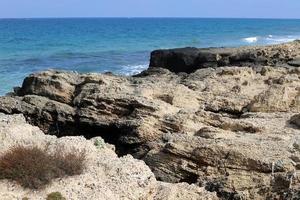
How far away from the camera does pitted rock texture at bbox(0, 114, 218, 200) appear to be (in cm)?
1030

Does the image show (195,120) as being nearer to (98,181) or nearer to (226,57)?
(98,181)

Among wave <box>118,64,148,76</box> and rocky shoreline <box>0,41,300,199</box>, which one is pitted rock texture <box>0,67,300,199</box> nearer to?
rocky shoreline <box>0,41,300,199</box>

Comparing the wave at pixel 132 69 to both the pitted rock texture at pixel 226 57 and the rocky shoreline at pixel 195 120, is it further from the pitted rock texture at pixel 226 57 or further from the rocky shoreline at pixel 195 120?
the rocky shoreline at pixel 195 120

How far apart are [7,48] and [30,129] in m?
54.4

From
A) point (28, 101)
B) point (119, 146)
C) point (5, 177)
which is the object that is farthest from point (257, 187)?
point (28, 101)

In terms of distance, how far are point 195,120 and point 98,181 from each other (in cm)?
540

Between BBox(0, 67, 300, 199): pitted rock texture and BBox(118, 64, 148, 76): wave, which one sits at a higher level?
BBox(0, 67, 300, 199): pitted rock texture

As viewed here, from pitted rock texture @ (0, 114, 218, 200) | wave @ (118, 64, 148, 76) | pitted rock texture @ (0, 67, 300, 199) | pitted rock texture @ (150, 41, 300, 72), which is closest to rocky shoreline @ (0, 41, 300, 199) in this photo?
pitted rock texture @ (0, 67, 300, 199)

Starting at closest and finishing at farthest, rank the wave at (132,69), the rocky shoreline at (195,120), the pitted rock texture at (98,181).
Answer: the pitted rock texture at (98,181) → the rocky shoreline at (195,120) → the wave at (132,69)

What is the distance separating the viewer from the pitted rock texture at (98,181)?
405 inches

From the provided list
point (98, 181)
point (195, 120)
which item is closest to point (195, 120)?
point (195, 120)

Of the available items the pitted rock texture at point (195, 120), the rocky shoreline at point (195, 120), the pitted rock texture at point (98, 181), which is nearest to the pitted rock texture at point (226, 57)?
the rocky shoreline at point (195, 120)

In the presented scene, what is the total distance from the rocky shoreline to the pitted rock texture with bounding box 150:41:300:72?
225cm

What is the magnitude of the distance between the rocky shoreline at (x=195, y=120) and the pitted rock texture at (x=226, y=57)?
225cm
